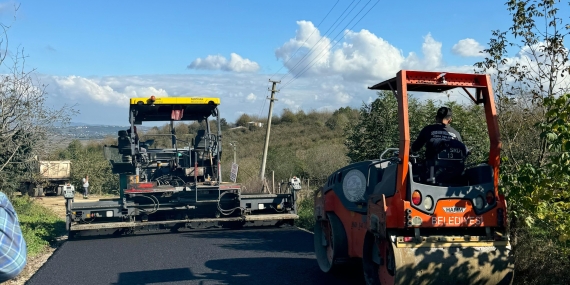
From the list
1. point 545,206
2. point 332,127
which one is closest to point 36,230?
point 545,206

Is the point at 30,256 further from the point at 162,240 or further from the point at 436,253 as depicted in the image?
the point at 436,253

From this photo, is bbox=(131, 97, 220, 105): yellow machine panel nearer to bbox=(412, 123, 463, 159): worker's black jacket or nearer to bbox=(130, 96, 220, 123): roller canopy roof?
bbox=(130, 96, 220, 123): roller canopy roof

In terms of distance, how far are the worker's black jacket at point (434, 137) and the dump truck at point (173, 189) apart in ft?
23.0

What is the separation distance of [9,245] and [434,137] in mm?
3818

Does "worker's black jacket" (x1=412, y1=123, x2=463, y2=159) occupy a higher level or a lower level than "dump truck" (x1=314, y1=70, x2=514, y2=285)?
higher

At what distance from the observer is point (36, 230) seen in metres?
12.2

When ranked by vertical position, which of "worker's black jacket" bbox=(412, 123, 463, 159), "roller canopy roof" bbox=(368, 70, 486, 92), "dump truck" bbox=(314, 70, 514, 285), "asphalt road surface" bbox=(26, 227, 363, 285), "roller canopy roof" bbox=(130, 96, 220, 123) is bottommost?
"asphalt road surface" bbox=(26, 227, 363, 285)

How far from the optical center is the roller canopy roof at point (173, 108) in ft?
40.6

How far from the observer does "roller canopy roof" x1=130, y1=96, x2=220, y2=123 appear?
12375 mm

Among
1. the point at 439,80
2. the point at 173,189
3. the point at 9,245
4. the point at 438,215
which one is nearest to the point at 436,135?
the point at 439,80

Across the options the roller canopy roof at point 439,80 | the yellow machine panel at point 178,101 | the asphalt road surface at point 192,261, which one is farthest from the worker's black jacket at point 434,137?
the yellow machine panel at point 178,101

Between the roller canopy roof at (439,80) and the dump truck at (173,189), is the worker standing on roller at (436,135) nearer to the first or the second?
the roller canopy roof at (439,80)

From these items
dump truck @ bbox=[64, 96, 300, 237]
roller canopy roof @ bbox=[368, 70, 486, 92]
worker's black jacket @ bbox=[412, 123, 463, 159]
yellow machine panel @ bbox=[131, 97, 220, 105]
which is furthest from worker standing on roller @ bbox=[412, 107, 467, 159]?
yellow machine panel @ bbox=[131, 97, 220, 105]

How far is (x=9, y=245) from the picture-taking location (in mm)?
3391
